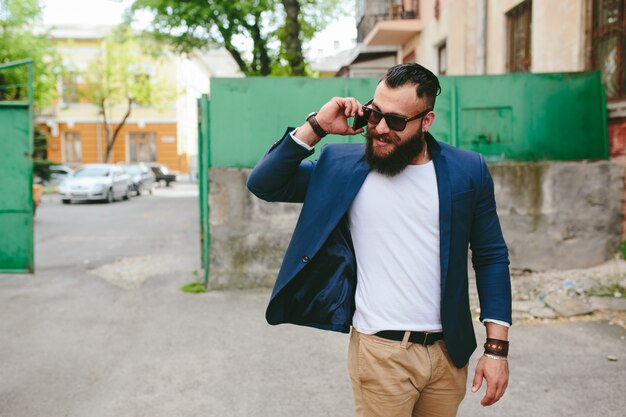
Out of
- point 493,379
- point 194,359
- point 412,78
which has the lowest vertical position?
point 194,359

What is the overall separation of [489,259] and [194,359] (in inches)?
138

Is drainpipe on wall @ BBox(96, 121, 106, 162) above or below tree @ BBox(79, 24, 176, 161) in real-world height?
below

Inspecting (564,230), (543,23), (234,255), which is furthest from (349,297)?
(543,23)

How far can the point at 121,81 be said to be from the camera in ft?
132

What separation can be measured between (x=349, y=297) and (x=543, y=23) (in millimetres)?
8094

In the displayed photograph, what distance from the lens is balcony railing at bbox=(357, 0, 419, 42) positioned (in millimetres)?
16453

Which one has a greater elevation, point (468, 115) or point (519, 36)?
point (519, 36)

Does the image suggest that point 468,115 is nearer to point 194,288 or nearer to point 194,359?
point 194,288

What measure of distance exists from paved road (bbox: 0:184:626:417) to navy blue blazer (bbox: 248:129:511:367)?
196 cm

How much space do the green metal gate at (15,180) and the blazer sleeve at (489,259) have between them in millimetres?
7234

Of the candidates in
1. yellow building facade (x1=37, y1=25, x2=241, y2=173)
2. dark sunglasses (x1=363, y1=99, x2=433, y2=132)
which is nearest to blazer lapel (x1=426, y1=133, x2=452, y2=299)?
dark sunglasses (x1=363, y1=99, x2=433, y2=132)

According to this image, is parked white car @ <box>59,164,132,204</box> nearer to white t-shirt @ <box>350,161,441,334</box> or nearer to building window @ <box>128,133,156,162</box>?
building window @ <box>128,133,156,162</box>

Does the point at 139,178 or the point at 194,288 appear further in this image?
the point at 139,178

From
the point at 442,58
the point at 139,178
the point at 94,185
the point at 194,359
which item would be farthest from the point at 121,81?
the point at 194,359
